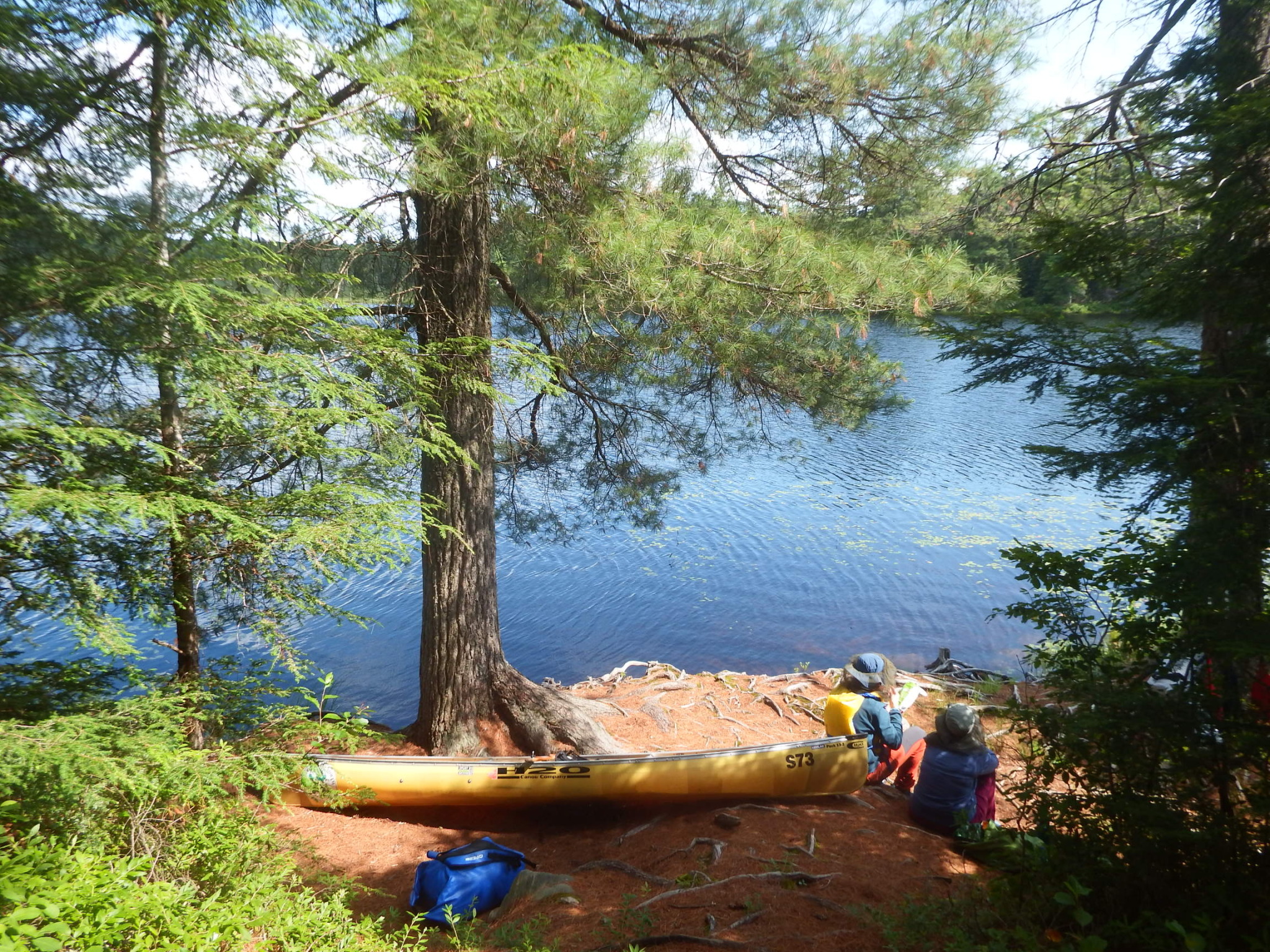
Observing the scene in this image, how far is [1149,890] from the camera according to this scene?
2.82m

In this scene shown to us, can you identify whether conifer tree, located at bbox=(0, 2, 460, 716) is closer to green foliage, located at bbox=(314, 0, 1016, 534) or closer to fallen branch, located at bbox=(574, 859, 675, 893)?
green foliage, located at bbox=(314, 0, 1016, 534)

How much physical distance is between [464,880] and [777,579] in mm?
9192

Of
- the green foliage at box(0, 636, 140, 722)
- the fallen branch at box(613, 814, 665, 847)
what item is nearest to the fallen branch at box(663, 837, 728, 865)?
the fallen branch at box(613, 814, 665, 847)

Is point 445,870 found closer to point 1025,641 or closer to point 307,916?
point 307,916

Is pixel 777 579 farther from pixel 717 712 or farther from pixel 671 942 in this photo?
pixel 671 942

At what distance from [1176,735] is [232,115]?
17.8ft

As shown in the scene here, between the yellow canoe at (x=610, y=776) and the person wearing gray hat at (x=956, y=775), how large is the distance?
0.57 meters

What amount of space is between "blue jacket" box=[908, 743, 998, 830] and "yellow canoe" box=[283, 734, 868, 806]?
1.87 feet

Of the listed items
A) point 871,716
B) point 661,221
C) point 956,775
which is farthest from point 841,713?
point 661,221

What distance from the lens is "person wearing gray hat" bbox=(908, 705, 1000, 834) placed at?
186 inches

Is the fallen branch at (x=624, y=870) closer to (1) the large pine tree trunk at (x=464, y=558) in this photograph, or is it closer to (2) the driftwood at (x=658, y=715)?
(1) the large pine tree trunk at (x=464, y=558)

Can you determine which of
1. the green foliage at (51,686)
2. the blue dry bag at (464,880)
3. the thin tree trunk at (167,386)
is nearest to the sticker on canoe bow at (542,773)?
the blue dry bag at (464,880)

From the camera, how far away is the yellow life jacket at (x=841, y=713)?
18.6 feet

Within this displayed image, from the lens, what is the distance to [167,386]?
3.73 meters
